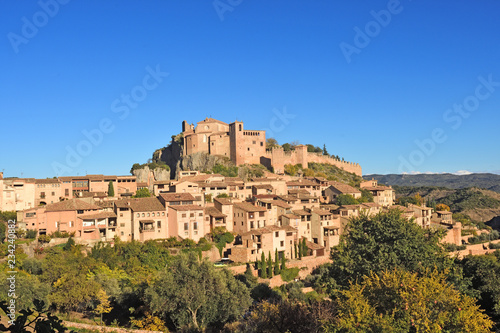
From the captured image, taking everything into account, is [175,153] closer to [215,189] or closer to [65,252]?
[215,189]

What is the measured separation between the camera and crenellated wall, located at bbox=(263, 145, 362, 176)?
2822 inches

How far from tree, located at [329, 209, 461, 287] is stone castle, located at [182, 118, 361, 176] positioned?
4453 centimetres

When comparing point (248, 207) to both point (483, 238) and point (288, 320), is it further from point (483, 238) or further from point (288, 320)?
point (483, 238)

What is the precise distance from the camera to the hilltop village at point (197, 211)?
3838cm

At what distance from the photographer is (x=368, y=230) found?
25844 millimetres

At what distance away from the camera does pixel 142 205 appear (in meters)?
40.8

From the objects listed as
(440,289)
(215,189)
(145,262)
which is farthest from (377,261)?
(215,189)

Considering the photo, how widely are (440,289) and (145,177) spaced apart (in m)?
54.3

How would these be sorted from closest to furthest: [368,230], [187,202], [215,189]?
[368,230] → [187,202] → [215,189]

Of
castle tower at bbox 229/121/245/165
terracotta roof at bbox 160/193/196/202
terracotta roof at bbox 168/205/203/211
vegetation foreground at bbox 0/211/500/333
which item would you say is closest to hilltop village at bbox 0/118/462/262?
terracotta roof at bbox 160/193/196/202

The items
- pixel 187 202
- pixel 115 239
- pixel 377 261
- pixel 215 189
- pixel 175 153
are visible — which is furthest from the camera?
pixel 175 153

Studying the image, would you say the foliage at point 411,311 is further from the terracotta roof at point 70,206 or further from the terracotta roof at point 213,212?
the terracotta roof at point 70,206

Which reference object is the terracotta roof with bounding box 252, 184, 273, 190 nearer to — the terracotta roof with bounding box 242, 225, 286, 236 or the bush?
the terracotta roof with bounding box 242, 225, 286, 236

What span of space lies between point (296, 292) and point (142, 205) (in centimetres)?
1762
